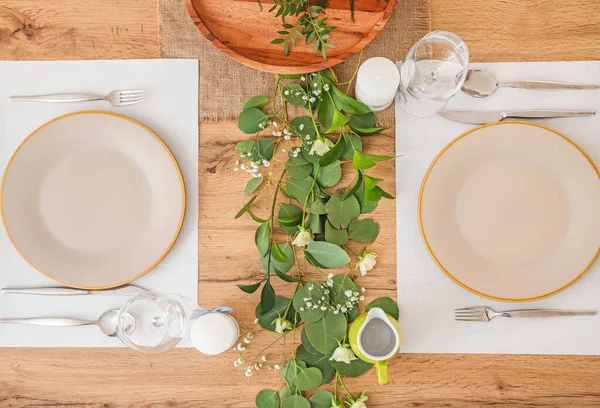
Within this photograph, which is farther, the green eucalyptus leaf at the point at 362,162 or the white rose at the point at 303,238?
the white rose at the point at 303,238

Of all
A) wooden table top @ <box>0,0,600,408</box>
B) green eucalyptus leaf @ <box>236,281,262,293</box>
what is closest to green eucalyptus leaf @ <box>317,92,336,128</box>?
wooden table top @ <box>0,0,600,408</box>

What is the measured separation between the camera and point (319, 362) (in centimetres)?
92

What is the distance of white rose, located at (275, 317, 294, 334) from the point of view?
2.96ft

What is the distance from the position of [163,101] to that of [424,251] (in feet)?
1.84

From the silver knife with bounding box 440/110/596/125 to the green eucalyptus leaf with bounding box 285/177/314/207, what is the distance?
0.91ft

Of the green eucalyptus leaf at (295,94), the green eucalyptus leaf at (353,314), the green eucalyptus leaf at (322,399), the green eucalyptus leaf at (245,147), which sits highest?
the green eucalyptus leaf at (295,94)

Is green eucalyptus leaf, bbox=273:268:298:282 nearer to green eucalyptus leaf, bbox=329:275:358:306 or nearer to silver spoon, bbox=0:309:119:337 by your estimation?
green eucalyptus leaf, bbox=329:275:358:306

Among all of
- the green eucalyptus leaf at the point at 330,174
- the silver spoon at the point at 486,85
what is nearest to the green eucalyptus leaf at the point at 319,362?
the green eucalyptus leaf at the point at 330,174

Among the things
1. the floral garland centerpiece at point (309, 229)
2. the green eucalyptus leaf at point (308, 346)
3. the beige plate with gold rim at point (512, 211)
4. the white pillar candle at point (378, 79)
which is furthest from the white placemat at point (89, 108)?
the beige plate with gold rim at point (512, 211)

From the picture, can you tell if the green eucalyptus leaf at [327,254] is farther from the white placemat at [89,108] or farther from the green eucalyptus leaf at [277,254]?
the white placemat at [89,108]

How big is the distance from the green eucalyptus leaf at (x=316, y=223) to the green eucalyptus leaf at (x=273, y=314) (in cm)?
14

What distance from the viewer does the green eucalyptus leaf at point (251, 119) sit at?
94 centimetres

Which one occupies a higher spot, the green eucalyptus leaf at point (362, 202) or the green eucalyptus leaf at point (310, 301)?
the green eucalyptus leaf at point (362, 202)

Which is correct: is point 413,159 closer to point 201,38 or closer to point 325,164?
point 325,164
